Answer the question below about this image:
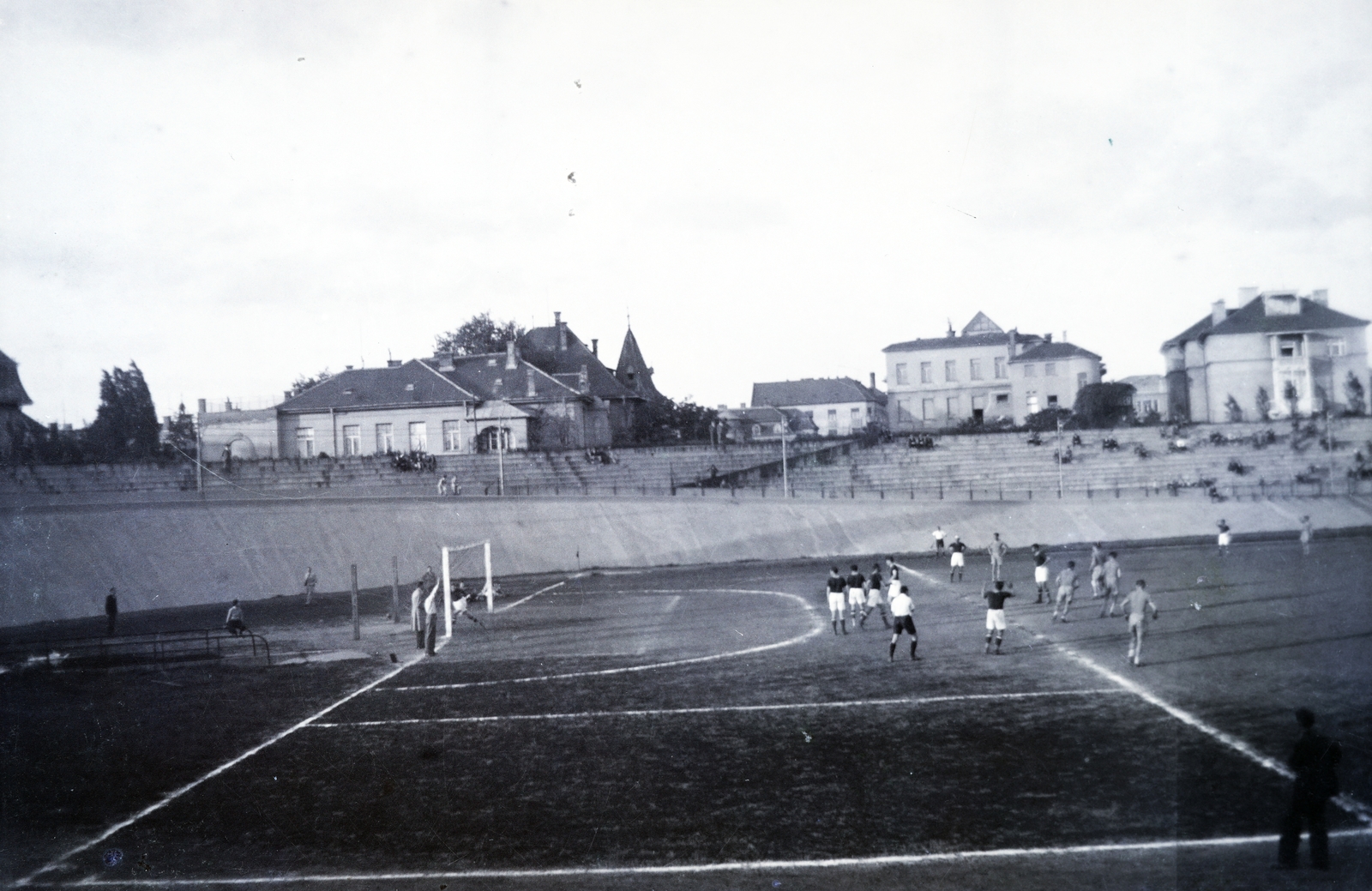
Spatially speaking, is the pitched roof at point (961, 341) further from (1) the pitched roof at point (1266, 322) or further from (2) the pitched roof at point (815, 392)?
(1) the pitched roof at point (1266, 322)

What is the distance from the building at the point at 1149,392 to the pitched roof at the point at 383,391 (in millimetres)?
40765

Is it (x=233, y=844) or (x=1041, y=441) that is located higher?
(x=1041, y=441)

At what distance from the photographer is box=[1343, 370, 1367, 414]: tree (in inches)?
1225

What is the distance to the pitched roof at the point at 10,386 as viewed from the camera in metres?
27.2

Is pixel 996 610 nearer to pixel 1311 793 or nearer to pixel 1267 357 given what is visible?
pixel 1311 793

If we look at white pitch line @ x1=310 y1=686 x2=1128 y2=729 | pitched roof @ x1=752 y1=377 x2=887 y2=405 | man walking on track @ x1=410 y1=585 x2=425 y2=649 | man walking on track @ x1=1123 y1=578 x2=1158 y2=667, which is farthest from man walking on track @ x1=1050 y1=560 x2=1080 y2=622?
pitched roof @ x1=752 y1=377 x2=887 y2=405

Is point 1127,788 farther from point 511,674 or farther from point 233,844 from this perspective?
point 511,674

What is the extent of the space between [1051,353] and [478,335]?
1658 inches

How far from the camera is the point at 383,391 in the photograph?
57406mm

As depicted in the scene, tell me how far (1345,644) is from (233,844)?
17.8 metres

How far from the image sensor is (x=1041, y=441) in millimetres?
52562

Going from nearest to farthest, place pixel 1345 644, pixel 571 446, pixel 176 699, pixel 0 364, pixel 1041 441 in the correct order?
pixel 1345 644 → pixel 176 699 → pixel 0 364 → pixel 1041 441 → pixel 571 446

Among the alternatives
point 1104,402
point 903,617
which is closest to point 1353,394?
point 1104,402

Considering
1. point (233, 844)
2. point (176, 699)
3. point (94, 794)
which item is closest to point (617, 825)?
point (233, 844)
